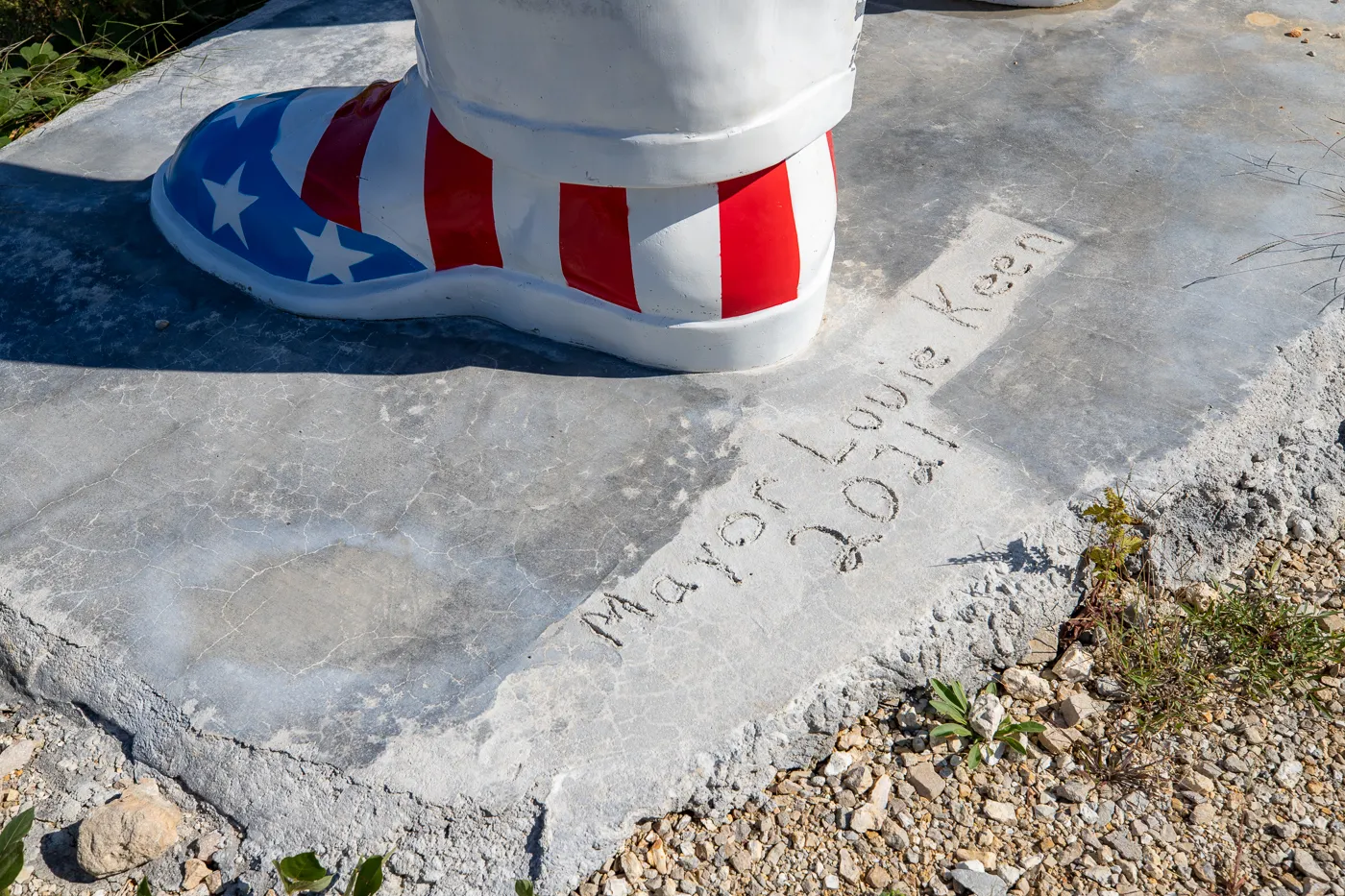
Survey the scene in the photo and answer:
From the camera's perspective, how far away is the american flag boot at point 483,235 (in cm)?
215

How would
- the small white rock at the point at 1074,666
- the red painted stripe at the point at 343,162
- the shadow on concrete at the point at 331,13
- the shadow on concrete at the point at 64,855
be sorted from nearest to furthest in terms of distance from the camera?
the shadow on concrete at the point at 64,855, the small white rock at the point at 1074,666, the red painted stripe at the point at 343,162, the shadow on concrete at the point at 331,13

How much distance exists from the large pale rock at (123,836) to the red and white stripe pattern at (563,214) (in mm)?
1152

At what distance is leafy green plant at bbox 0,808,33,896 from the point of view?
1628 mm

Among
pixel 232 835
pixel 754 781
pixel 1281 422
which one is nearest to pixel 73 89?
pixel 232 835

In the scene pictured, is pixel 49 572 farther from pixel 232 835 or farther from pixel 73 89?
pixel 73 89

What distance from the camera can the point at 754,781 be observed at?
1.73 meters

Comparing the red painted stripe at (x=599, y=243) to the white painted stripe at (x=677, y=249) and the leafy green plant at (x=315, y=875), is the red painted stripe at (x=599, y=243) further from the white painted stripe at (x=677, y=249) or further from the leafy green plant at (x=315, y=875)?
the leafy green plant at (x=315, y=875)

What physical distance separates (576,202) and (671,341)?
0.31m

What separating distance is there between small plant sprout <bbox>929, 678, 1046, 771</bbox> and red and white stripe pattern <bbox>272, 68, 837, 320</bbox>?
31.3 inches

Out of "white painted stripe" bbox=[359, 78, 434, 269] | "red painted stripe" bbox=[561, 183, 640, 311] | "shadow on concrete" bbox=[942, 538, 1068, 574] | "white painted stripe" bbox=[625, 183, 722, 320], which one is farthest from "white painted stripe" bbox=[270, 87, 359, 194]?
"shadow on concrete" bbox=[942, 538, 1068, 574]

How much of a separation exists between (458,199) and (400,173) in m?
0.14

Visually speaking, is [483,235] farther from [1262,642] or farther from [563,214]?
[1262,642]

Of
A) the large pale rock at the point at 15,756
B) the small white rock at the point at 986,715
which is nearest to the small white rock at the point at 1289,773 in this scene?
the small white rock at the point at 986,715

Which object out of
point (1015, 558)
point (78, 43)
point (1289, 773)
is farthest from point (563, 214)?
point (78, 43)
